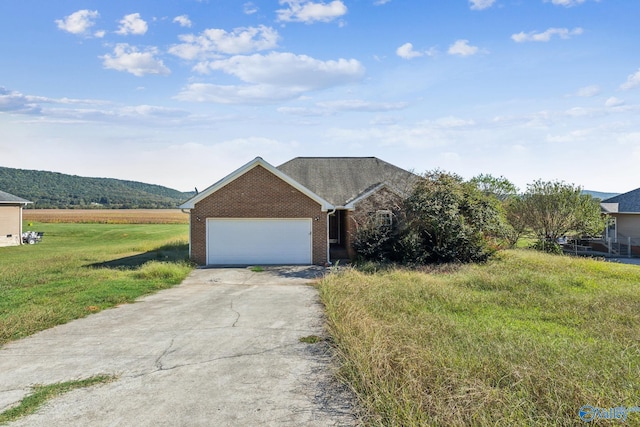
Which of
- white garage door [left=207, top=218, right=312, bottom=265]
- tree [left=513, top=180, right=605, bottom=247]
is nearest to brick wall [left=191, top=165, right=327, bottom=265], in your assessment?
white garage door [left=207, top=218, right=312, bottom=265]

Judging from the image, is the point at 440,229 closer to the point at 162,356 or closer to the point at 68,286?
the point at 162,356

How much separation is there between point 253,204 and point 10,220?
23.0 m

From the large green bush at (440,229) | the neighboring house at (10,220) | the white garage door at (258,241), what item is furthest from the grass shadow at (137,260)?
the neighboring house at (10,220)

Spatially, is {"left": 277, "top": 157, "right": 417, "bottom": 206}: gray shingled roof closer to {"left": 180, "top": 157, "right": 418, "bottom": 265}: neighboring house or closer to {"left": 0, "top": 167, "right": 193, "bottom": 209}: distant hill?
{"left": 180, "top": 157, "right": 418, "bottom": 265}: neighboring house

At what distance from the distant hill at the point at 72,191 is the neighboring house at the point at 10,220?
2563 inches

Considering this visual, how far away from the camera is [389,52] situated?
14.3 meters

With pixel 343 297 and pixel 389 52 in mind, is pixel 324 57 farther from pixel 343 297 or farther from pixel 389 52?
pixel 343 297

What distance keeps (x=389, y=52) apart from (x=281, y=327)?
1081 cm

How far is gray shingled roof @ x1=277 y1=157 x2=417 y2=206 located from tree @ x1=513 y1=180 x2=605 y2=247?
22.4ft

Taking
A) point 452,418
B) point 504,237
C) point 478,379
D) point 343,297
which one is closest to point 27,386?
point 452,418

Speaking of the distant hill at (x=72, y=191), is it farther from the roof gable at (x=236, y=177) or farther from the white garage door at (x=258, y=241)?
the white garage door at (x=258, y=241)

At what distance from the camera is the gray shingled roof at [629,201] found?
24703 millimetres

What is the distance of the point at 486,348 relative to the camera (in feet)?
18.9

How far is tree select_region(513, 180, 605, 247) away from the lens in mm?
20766
